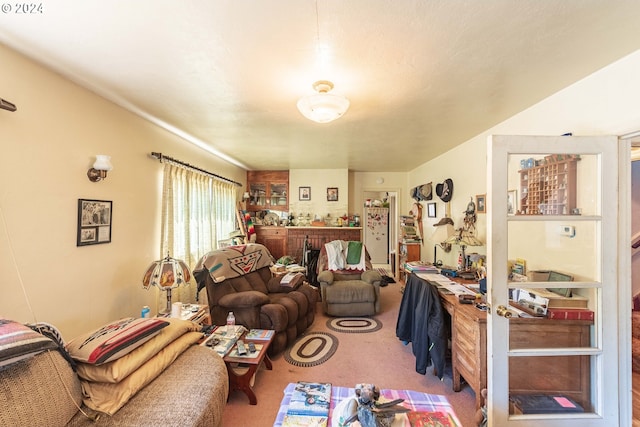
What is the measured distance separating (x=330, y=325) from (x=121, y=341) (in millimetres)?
2412

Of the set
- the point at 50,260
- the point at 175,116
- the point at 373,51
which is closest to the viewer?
the point at 373,51

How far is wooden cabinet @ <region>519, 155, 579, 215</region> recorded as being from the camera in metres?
1.56

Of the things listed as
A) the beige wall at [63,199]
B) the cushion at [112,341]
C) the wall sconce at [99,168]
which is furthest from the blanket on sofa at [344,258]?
the wall sconce at [99,168]

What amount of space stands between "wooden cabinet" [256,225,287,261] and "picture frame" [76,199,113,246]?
317cm

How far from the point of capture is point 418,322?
221 cm

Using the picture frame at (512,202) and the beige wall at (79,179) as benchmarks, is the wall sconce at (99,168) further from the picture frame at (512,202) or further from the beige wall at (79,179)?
the picture frame at (512,202)

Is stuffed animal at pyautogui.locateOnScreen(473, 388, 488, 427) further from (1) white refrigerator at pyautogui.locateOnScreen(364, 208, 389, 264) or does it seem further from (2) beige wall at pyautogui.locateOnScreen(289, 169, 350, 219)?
(1) white refrigerator at pyautogui.locateOnScreen(364, 208, 389, 264)

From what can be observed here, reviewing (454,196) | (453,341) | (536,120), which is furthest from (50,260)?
(454,196)

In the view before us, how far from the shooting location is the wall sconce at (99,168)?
1.90 m

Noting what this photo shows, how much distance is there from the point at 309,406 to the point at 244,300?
1.48 m

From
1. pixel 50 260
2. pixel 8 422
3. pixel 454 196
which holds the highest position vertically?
pixel 454 196

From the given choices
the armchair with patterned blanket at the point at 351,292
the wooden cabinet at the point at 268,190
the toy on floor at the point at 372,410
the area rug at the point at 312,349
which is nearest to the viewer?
the toy on floor at the point at 372,410

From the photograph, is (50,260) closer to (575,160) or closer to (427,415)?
(427,415)

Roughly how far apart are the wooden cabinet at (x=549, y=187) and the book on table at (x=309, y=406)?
1569 mm
